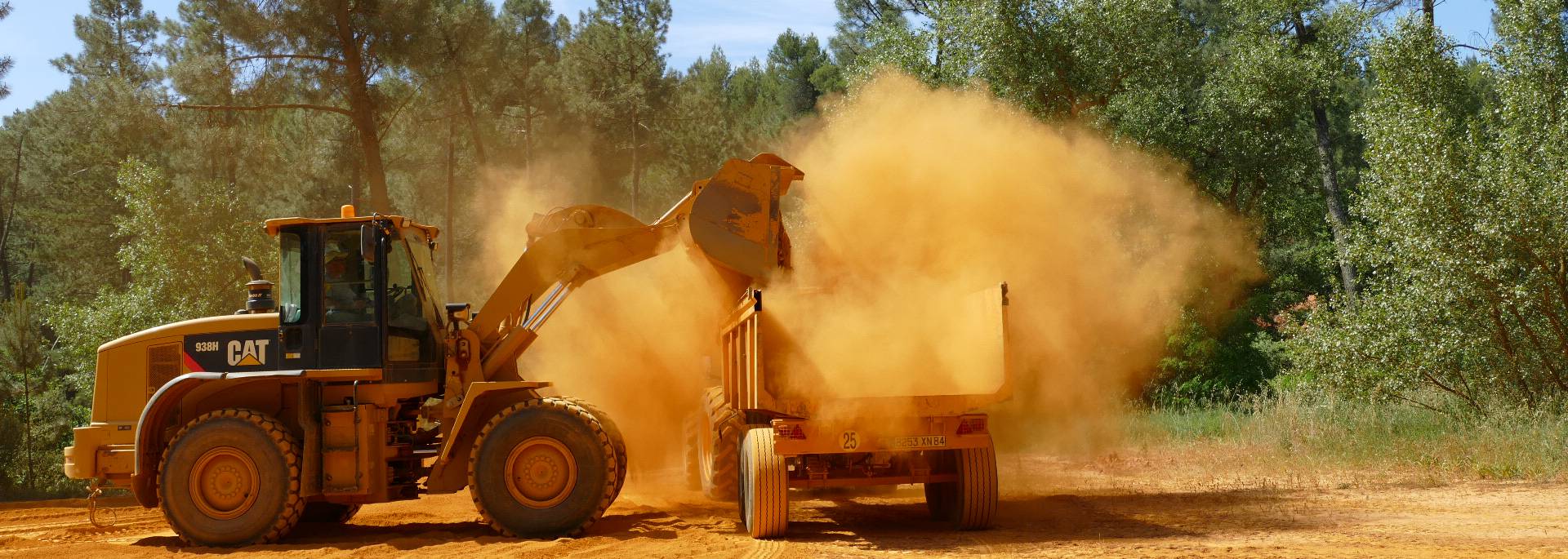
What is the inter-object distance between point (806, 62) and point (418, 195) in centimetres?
2268

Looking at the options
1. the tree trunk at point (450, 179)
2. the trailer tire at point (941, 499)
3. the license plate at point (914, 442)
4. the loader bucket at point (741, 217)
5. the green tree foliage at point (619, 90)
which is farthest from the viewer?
the green tree foliage at point (619, 90)

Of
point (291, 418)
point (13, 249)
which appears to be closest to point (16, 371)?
point (291, 418)

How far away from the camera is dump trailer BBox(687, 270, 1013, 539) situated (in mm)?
9641

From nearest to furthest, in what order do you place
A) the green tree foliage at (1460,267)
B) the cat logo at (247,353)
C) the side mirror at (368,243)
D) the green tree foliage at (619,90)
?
1. the side mirror at (368,243)
2. the cat logo at (247,353)
3. the green tree foliage at (1460,267)
4. the green tree foliage at (619,90)

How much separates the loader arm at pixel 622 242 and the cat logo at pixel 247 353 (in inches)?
76.5

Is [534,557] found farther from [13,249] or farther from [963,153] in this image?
[13,249]

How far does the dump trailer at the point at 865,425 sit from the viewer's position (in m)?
9.64

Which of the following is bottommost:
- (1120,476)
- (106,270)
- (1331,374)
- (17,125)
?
(1120,476)

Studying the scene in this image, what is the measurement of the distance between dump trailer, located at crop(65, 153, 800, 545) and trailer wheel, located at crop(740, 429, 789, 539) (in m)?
1.34

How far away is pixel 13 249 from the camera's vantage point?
181ft

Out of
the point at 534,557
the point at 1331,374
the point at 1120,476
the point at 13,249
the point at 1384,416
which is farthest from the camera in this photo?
the point at 13,249

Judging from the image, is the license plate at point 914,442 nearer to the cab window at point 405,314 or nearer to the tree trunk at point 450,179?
the cab window at point 405,314

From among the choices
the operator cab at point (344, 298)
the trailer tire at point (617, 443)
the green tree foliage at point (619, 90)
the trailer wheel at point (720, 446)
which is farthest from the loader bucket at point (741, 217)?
the green tree foliage at point (619, 90)

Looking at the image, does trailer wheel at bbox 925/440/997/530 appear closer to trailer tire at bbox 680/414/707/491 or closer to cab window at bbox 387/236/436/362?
trailer tire at bbox 680/414/707/491
